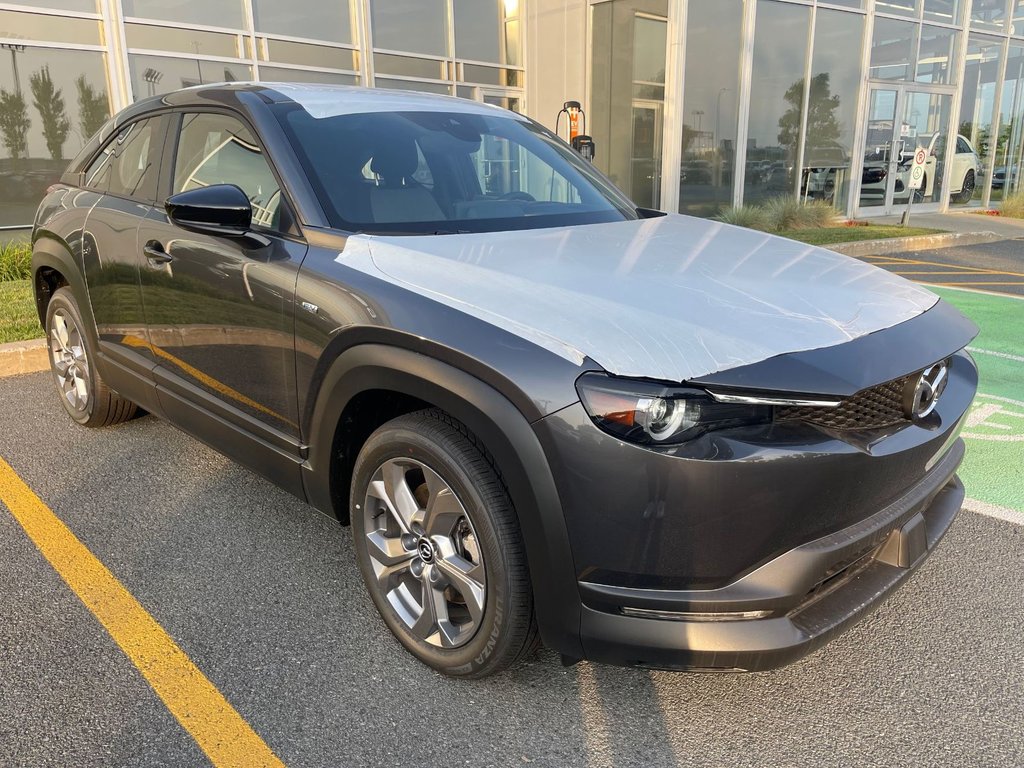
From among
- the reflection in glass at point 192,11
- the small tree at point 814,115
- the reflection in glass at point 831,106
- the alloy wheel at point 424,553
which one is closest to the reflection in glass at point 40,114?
the reflection in glass at point 192,11

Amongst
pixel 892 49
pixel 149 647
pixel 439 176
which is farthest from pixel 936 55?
pixel 149 647

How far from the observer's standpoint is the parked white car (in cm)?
1662

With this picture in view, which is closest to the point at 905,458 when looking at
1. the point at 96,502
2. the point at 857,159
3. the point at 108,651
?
the point at 108,651

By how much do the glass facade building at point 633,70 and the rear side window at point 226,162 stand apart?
8.95 meters

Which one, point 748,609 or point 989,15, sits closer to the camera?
point 748,609

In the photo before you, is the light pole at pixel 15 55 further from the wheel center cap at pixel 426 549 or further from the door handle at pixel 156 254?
the wheel center cap at pixel 426 549

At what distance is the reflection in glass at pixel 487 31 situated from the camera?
14.6 m

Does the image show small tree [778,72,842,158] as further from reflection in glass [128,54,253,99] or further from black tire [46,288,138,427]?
black tire [46,288,138,427]

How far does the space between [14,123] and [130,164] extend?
8.45 meters

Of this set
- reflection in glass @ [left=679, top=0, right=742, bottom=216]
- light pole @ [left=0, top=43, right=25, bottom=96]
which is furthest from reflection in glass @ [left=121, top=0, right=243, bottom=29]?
reflection in glass @ [left=679, top=0, right=742, bottom=216]

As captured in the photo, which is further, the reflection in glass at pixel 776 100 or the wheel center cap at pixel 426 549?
the reflection in glass at pixel 776 100

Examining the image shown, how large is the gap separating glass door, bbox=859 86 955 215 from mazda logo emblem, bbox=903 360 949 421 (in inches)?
621

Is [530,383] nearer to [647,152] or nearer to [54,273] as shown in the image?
[54,273]

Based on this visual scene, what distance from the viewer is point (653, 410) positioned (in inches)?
75.2
